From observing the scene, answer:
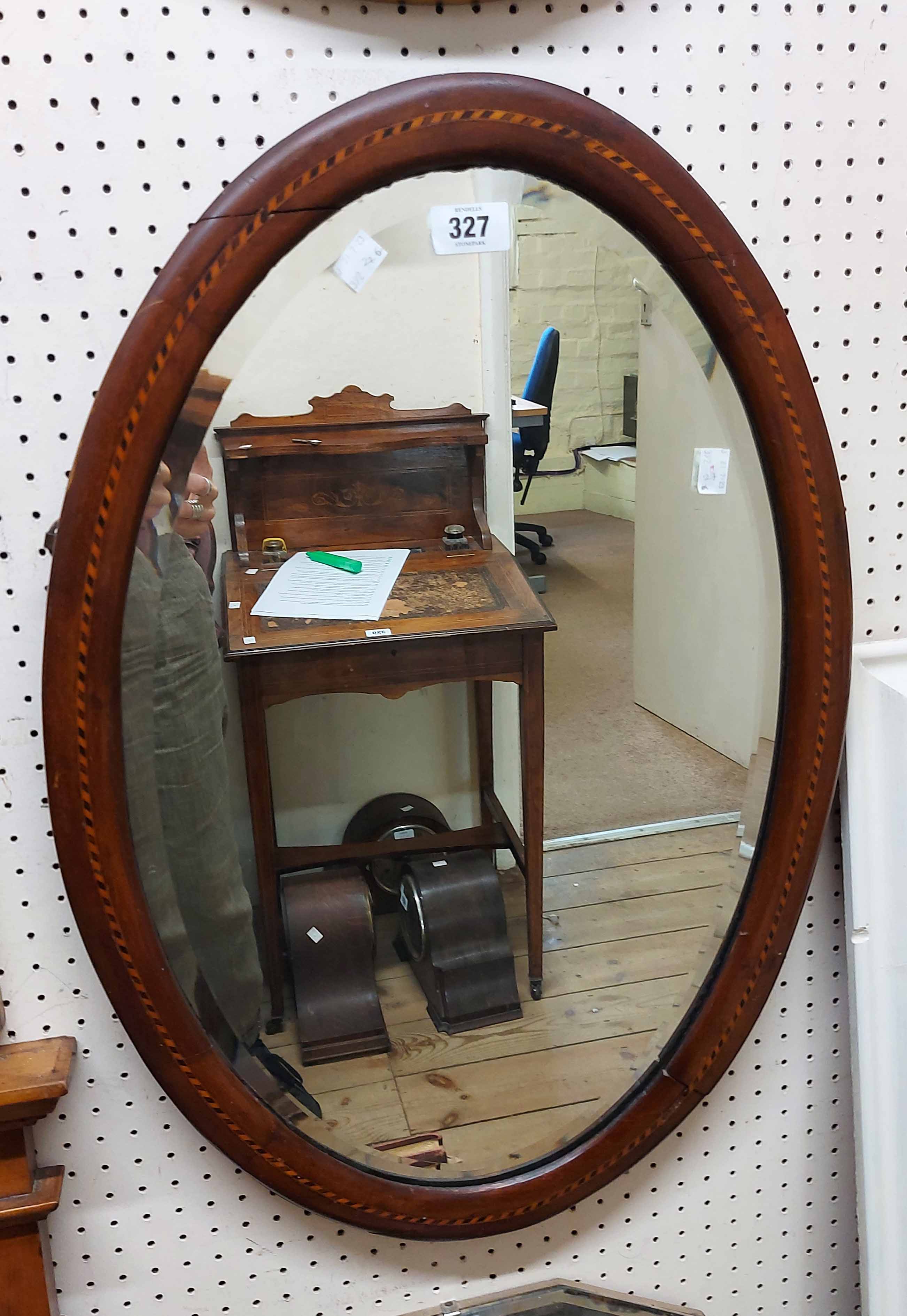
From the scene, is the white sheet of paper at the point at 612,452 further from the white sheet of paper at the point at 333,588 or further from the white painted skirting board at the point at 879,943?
the white painted skirting board at the point at 879,943

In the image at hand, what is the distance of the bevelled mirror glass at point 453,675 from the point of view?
68cm

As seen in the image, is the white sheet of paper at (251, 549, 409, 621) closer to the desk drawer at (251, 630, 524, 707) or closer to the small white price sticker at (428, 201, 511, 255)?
the desk drawer at (251, 630, 524, 707)

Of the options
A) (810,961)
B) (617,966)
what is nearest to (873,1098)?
(810,961)

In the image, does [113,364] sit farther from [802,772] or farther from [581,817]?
[802,772]

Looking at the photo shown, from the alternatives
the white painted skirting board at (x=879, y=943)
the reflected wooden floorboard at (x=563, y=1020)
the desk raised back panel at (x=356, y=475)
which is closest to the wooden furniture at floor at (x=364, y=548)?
the desk raised back panel at (x=356, y=475)

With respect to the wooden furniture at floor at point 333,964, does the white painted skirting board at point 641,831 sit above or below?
above

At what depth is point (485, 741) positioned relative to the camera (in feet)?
2.50

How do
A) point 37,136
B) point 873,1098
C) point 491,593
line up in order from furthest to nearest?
1. point 873,1098
2. point 491,593
3. point 37,136

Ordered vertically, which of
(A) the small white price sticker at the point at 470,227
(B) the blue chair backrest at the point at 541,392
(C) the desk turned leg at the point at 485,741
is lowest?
(C) the desk turned leg at the point at 485,741

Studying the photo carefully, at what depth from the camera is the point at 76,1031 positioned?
2.52 feet

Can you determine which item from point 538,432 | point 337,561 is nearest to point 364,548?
point 337,561

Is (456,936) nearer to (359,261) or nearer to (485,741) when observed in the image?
(485,741)

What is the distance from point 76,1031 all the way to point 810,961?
62cm

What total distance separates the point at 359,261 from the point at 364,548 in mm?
192
